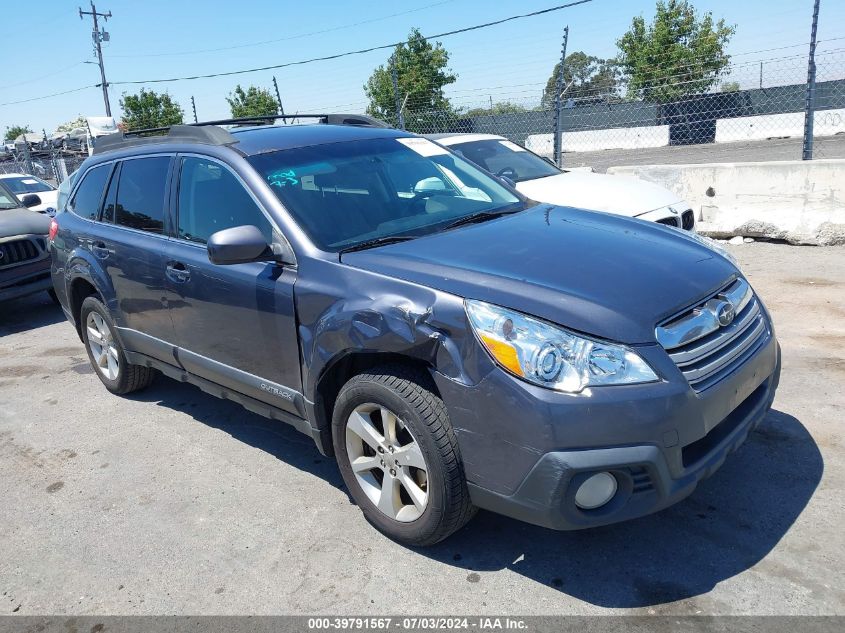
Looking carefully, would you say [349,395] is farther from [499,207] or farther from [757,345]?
[757,345]

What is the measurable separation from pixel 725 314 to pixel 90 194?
4.40 m

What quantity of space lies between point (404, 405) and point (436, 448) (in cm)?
21

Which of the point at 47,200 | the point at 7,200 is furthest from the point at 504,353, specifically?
the point at 47,200

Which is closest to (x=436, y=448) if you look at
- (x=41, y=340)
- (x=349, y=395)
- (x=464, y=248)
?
(x=349, y=395)

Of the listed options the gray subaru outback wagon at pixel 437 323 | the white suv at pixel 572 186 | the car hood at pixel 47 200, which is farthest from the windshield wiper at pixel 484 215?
the car hood at pixel 47 200

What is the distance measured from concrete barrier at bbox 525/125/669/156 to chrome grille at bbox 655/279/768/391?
28.1 metres

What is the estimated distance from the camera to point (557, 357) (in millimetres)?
2492

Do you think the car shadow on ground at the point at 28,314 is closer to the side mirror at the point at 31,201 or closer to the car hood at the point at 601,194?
the side mirror at the point at 31,201

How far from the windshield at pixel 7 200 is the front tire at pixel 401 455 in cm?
759

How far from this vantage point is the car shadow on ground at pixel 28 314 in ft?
26.4

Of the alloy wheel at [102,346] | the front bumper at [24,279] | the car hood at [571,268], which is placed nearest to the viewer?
the car hood at [571,268]

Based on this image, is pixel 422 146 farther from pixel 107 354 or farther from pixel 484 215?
pixel 107 354

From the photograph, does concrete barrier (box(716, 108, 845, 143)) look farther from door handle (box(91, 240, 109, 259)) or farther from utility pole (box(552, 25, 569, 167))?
door handle (box(91, 240, 109, 259))

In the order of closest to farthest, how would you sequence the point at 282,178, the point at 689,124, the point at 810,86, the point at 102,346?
the point at 282,178 < the point at 102,346 < the point at 810,86 < the point at 689,124
